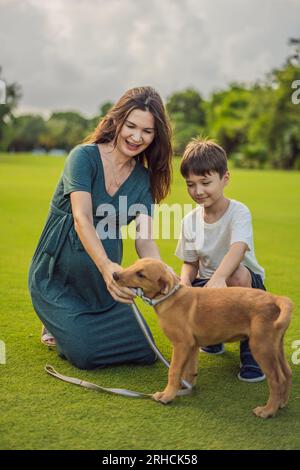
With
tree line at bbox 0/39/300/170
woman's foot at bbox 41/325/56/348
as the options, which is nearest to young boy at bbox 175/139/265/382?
woman's foot at bbox 41/325/56/348

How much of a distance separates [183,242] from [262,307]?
117 centimetres

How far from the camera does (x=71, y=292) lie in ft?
14.3

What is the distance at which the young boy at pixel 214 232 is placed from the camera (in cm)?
405

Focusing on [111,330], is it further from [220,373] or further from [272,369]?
[272,369]

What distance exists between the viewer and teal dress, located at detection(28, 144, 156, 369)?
13.3 ft

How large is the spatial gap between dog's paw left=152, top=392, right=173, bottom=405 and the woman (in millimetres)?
643

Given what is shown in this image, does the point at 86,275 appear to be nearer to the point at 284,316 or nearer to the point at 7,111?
the point at 284,316

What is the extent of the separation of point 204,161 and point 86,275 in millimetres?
1096

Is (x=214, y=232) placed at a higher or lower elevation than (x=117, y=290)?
higher

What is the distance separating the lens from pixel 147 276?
3.34m

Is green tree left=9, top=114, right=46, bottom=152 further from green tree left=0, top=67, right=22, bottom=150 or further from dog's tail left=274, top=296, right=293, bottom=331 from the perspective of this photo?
dog's tail left=274, top=296, right=293, bottom=331

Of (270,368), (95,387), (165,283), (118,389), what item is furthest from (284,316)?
(95,387)

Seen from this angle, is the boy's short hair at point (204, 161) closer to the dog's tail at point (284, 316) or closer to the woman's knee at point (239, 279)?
the woman's knee at point (239, 279)

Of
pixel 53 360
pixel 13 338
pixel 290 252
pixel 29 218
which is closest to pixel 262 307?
pixel 53 360
